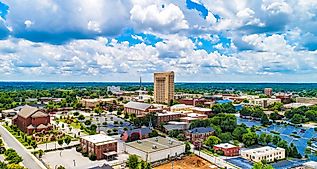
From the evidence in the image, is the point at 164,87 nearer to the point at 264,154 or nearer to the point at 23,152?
the point at 23,152

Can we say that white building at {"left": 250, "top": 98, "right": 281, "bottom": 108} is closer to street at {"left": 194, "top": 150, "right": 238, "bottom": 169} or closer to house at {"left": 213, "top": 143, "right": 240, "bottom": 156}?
house at {"left": 213, "top": 143, "right": 240, "bottom": 156}

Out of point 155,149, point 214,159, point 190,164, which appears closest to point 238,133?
point 214,159

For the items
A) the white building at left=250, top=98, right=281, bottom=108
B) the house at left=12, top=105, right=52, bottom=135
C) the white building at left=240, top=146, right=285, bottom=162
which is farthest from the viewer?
the white building at left=250, top=98, right=281, bottom=108

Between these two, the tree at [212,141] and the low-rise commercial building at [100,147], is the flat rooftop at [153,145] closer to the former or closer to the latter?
the low-rise commercial building at [100,147]

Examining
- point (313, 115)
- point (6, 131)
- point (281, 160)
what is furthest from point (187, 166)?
point (313, 115)

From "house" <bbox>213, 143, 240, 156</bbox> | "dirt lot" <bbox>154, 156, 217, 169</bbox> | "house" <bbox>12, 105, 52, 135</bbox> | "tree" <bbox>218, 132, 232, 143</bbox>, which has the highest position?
"house" <bbox>12, 105, 52, 135</bbox>

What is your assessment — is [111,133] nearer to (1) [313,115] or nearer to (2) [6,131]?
(2) [6,131]

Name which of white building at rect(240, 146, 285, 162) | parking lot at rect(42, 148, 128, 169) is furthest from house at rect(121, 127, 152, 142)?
white building at rect(240, 146, 285, 162)
